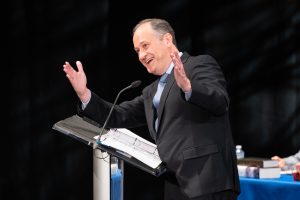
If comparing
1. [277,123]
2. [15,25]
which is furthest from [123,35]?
[277,123]

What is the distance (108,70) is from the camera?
4.95 metres

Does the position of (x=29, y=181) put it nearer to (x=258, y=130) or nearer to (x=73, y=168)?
(x=73, y=168)

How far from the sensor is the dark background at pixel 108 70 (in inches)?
181

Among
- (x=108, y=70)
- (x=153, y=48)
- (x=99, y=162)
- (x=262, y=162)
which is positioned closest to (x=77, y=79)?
(x=153, y=48)

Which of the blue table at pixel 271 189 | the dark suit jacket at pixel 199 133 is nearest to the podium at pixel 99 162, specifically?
the dark suit jacket at pixel 199 133

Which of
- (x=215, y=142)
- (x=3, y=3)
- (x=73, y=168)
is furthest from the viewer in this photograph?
(x=73, y=168)

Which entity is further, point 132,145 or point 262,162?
point 262,162

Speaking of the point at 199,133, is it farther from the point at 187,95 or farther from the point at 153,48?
the point at 153,48

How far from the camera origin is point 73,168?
479 cm

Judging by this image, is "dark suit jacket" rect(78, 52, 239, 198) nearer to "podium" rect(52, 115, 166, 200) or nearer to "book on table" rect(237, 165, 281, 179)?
"podium" rect(52, 115, 166, 200)

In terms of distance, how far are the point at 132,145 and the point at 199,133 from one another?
26cm

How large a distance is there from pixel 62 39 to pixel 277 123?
2129 mm

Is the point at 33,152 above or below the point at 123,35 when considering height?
below

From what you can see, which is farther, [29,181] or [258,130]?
[258,130]
